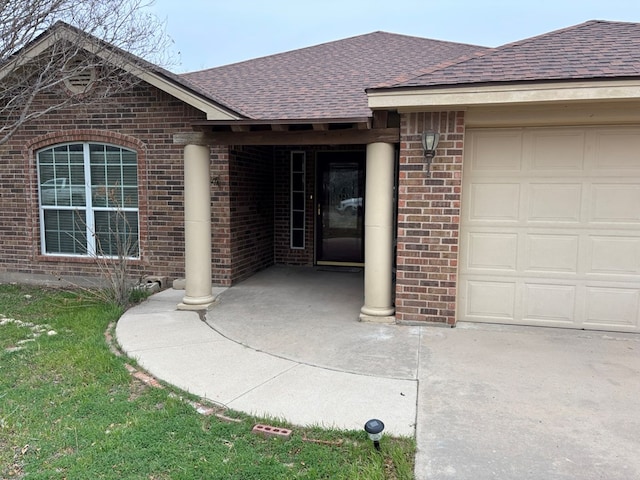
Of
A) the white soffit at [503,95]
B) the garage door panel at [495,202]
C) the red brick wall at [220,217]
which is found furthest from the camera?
the red brick wall at [220,217]

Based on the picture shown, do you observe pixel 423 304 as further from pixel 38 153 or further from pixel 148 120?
pixel 38 153

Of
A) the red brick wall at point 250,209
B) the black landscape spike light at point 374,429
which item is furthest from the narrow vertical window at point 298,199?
the black landscape spike light at point 374,429

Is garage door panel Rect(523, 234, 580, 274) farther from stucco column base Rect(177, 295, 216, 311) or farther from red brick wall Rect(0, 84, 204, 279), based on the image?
red brick wall Rect(0, 84, 204, 279)

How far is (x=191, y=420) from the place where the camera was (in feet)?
11.3

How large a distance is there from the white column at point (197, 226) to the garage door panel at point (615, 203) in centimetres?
485

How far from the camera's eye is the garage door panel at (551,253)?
5.60m

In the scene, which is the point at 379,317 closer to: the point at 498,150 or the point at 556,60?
the point at 498,150

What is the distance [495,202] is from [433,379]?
2.54 m

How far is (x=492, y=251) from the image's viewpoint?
19.0 feet

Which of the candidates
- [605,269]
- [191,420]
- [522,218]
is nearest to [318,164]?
[522,218]

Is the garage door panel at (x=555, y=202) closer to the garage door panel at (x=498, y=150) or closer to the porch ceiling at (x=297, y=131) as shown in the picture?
the garage door panel at (x=498, y=150)

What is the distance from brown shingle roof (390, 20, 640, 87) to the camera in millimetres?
4910

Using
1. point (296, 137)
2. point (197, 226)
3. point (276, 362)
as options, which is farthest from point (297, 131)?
point (276, 362)

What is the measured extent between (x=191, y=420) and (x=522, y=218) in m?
4.31
